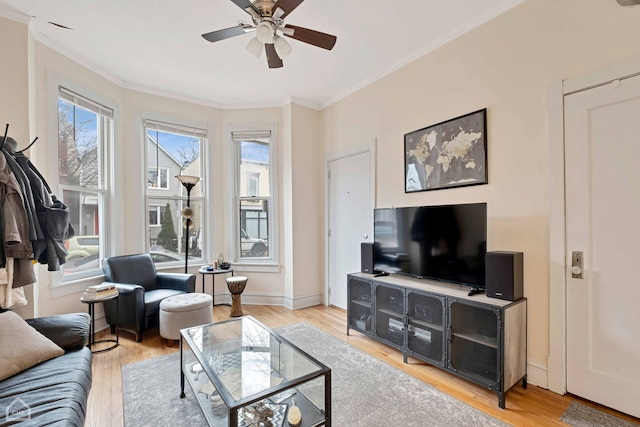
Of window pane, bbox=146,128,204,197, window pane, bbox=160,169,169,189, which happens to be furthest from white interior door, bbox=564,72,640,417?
window pane, bbox=160,169,169,189

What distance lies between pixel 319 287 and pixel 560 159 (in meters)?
3.23

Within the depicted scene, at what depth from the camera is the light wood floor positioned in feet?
6.25

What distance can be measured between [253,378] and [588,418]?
2083 millimetres

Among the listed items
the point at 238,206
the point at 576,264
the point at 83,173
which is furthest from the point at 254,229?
the point at 576,264

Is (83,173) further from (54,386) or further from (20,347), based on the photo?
(54,386)

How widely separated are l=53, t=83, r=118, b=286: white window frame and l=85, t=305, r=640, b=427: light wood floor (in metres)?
0.69

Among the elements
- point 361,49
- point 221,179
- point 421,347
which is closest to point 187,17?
point 361,49

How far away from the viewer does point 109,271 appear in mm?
3314

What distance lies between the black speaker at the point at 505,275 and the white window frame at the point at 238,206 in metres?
2.92

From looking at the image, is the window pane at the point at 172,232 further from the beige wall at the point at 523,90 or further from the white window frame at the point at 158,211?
the beige wall at the point at 523,90

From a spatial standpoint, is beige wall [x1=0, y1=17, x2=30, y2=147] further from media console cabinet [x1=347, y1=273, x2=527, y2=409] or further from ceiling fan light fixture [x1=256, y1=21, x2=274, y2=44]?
media console cabinet [x1=347, y1=273, x2=527, y2=409]

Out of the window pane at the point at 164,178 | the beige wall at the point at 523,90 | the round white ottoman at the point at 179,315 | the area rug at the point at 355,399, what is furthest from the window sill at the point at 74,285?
the beige wall at the point at 523,90

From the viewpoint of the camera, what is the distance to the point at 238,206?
4.50 m

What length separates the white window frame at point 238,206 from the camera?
444 cm
